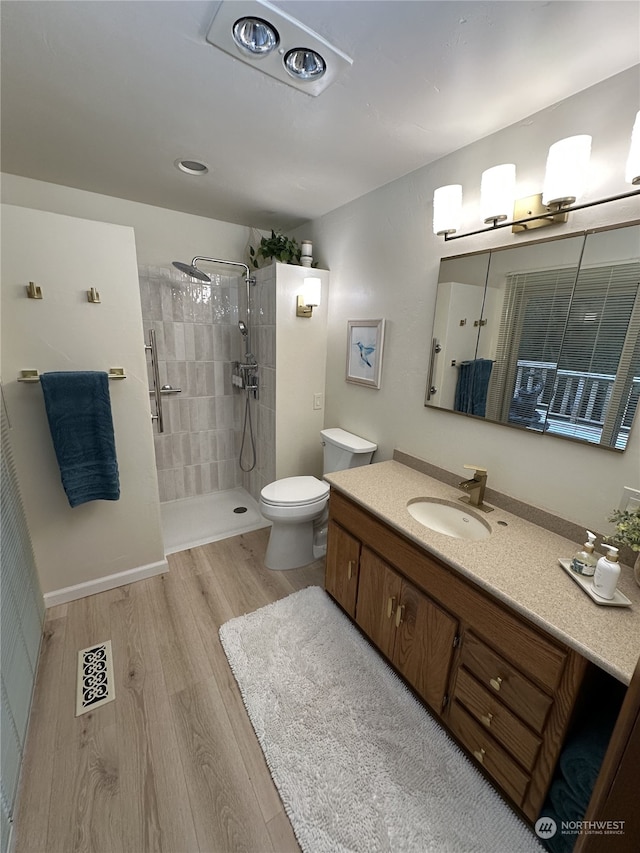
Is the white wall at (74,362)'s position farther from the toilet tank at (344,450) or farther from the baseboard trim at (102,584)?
the toilet tank at (344,450)

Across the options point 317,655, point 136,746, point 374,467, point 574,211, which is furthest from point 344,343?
point 136,746

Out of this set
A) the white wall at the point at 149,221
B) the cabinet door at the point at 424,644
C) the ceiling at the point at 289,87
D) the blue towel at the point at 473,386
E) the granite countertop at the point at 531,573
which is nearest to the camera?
the granite countertop at the point at 531,573

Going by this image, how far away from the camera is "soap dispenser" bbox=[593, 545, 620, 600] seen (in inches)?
36.4

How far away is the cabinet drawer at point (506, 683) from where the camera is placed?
93cm

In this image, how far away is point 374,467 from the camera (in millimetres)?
1889

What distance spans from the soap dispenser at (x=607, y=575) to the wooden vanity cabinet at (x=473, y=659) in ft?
0.73

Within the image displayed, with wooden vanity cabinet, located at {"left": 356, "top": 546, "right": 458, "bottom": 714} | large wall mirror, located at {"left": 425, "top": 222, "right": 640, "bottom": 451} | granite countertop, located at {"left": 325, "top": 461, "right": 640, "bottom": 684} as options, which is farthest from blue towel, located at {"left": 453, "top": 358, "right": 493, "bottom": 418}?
wooden vanity cabinet, located at {"left": 356, "top": 546, "right": 458, "bottom": 714}

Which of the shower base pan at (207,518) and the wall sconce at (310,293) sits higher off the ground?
the wall sconce at (310,293)

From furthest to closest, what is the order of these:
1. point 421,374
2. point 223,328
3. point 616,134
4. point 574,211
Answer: point 223,328, point 421,374, point 574,211, point 616,134

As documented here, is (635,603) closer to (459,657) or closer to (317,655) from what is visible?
(459,657)

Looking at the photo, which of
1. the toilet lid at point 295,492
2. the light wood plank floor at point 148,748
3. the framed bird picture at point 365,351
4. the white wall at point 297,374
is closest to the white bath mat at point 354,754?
the light wood plank floor at point 148,748

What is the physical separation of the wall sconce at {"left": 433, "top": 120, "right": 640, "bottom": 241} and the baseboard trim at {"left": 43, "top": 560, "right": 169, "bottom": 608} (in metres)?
2.48

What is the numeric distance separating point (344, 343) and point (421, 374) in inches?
29.4

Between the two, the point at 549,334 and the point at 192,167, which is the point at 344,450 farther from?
the point at 192,167
